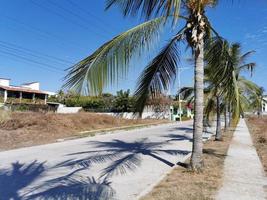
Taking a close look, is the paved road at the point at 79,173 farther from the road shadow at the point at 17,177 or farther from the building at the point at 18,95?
the building at the point at 18,95

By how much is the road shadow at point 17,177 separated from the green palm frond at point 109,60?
9.25 feet

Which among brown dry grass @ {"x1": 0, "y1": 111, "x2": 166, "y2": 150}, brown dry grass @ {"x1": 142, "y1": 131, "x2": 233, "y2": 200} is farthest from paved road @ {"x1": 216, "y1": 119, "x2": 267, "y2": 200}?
brown dry grass @ {"x1": 0, "y1": 111, "x2": 166, "y2": 150}

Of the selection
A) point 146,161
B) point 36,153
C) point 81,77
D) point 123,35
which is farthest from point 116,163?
point 81,77

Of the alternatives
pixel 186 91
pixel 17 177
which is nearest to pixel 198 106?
pixel 17 177

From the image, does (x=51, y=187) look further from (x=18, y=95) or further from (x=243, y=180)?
(x=18, y=95)

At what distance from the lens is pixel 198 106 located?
964cm

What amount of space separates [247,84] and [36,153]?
40.6ft

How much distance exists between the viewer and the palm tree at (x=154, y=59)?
6348 millimetres

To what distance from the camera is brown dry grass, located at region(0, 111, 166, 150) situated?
62.3 ft

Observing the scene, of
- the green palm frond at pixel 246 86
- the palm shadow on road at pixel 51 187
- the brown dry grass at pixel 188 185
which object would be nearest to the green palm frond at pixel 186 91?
the green palm frond at pixel 246 86

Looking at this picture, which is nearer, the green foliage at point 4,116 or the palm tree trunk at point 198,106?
the palm tree trunk at point 198,106

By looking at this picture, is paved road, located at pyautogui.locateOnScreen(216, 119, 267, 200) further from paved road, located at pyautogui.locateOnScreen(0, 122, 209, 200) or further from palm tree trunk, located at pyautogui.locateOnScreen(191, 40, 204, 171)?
paved road, located at pyautogui.locateOnScreen(0, 122, 209, 200)

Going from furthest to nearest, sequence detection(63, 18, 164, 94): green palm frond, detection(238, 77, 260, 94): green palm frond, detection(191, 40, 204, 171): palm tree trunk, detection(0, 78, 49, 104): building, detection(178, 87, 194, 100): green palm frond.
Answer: detection(0, 78, 49, 104): building → detection(178, 87, 194, 100): green palm frond → detection(238, 77, 260, 94): green palm frond → detection(191, 40, 204, 171): palm tree trunk → detection(63, 18, 164, 94): green palm frond

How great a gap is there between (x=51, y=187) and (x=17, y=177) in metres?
1.63
